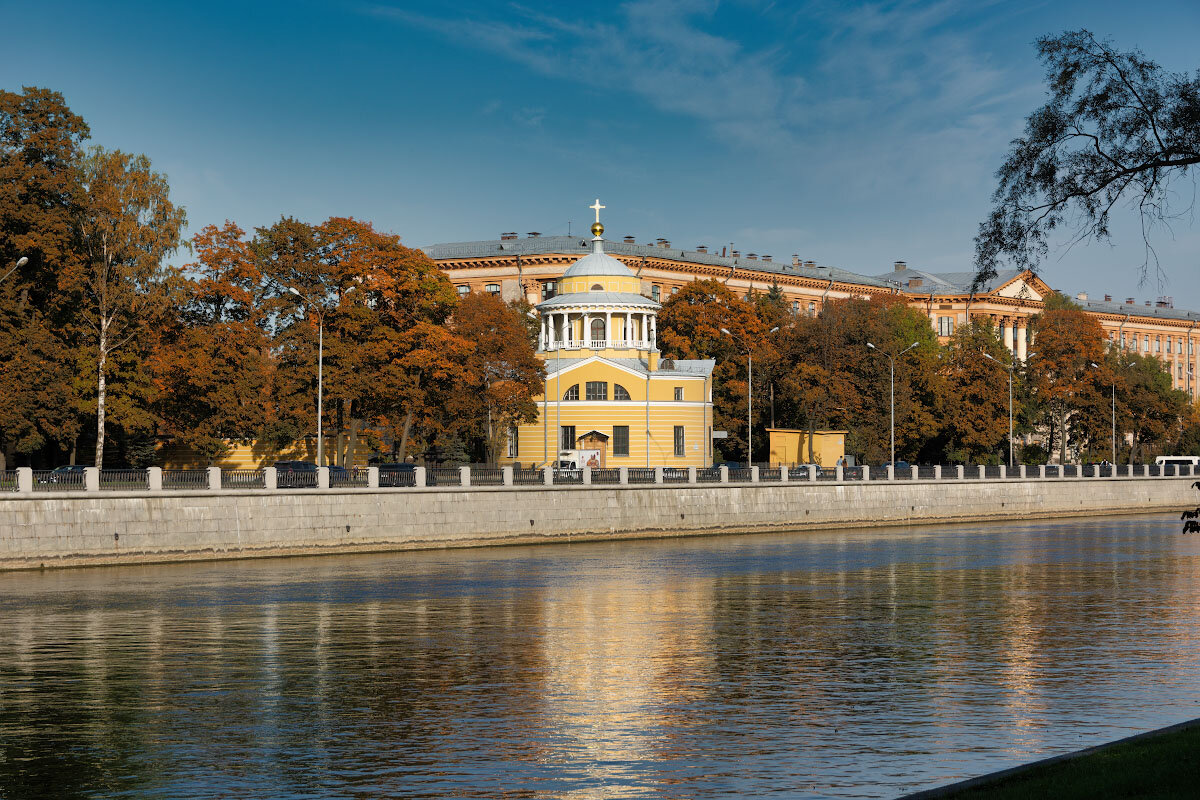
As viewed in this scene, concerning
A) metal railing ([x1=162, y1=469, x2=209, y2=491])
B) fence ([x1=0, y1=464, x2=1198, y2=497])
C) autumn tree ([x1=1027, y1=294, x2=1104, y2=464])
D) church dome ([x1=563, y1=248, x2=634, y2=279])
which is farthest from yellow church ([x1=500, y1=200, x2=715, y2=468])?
metal railing ([x1=162, y1=469, x2=209, y2=491])

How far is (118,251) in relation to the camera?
6494 centimetres

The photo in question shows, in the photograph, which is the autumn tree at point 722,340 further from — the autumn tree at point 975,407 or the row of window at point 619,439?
the autumn tree at point 975,407

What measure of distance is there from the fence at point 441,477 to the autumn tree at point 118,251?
30.8 ft

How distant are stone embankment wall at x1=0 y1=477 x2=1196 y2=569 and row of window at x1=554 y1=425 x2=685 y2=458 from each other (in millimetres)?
18374

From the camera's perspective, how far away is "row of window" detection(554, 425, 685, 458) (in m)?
94.4

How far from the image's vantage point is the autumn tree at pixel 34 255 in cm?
5906

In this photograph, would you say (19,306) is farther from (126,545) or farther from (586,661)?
(586,661)

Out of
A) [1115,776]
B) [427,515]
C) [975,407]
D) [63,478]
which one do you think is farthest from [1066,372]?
[1115,776]

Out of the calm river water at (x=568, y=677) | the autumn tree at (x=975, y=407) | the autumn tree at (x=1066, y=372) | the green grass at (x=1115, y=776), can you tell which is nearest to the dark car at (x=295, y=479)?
the calm river water at (x=568, y=677)

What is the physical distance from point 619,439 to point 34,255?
4307cm

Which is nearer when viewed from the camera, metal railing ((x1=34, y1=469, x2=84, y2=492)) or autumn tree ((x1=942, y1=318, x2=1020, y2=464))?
metal railing ((x1=34, y1=469, x2=84, y2=492))

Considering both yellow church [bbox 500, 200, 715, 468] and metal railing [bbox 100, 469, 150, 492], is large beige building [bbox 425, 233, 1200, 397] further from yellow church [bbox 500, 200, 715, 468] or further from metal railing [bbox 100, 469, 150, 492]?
metal railing [bbox 100, 469, 150, 492]

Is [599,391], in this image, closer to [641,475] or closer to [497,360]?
[497,360]

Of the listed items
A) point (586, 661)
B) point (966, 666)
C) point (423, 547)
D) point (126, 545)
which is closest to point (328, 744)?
point (586, 661)
